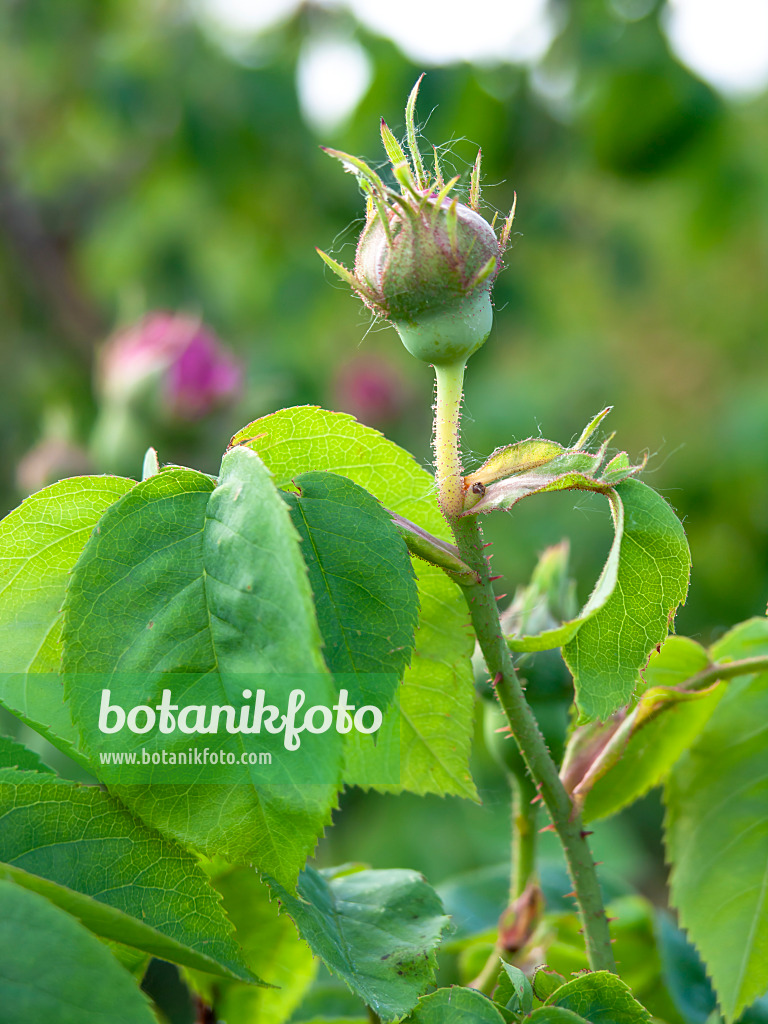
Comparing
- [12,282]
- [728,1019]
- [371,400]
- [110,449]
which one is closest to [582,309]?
[371,400]

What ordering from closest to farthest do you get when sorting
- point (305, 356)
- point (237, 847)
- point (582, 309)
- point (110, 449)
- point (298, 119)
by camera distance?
point (237, 847)
point (110, 449)
point (298, 119)
point (305, 356)
point (582, 309)

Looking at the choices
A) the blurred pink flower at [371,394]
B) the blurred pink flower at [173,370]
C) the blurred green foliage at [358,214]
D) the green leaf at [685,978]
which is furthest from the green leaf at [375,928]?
the blurred pink flower at [371,394]

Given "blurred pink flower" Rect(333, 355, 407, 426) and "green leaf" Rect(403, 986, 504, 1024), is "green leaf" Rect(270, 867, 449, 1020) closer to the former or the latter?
"green leaf" Rect(403, 986, 504, 1024)

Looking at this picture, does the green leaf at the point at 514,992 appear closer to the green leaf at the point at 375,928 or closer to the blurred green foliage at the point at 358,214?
the green leaf at the point at 375,928

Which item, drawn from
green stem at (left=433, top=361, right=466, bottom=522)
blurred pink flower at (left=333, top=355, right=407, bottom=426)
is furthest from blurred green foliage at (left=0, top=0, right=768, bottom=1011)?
green stem at (left=433, top=361, right=466, bottom=522)

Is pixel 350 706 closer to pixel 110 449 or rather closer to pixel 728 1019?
pixel 728 1019

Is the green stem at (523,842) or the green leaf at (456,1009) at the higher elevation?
the green stem at (523,842)
